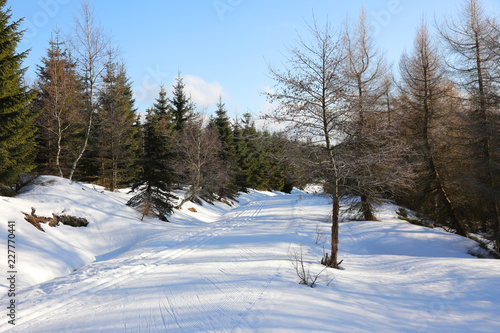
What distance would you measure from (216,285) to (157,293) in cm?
113

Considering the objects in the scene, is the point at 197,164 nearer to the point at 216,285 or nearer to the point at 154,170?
the point at 154,170

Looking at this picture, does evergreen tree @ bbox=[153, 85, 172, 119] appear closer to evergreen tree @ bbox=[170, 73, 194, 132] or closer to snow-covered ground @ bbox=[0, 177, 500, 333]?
evergreen tree @ bbox=[170, 73, 194, 132]

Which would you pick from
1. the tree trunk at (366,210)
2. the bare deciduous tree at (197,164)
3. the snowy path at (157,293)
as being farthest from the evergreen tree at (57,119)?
the tree trunk at (366,210)

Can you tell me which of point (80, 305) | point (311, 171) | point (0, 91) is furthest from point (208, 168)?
point (80, 305)

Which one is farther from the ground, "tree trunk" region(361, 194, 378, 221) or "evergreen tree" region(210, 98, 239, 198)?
"evergreen tree" region(210, 98, 239, 198)

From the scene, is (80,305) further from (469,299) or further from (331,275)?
(469,299)

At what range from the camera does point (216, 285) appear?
5180 millimetres

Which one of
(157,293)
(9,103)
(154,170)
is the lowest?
(157,293)

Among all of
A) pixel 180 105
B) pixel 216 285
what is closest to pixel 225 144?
pixel 180 105

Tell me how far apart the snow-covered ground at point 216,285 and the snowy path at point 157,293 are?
0.02 m

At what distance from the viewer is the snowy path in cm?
374

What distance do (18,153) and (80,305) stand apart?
10851 millimetres

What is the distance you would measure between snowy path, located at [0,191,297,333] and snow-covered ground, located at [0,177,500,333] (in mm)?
21

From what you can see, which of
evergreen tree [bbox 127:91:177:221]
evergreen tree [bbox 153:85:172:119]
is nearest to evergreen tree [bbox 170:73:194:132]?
evergreen tree [bbox 153:85:172:119]
